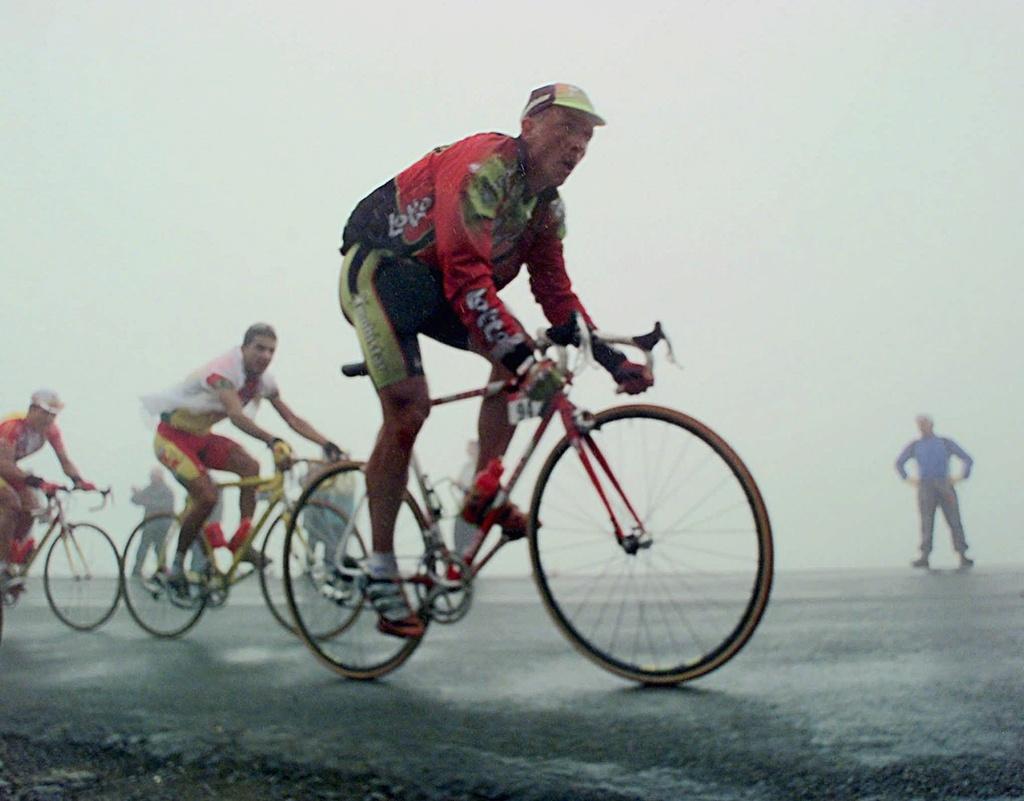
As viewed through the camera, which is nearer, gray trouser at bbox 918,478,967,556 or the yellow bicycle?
the yellow bicycle

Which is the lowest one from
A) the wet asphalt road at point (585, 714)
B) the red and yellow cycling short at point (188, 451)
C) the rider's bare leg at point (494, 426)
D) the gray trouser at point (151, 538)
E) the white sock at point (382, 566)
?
the wet asphalt road at point (585, 714)

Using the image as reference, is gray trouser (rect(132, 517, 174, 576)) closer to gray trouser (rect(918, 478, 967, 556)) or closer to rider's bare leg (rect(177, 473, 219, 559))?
rider's bare leg (rect(177, 473, 219, 559))

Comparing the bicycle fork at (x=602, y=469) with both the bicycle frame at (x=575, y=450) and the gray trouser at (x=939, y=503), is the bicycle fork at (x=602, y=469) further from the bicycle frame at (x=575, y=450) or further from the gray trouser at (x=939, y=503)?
the gray trouser at (x=939, y=503)

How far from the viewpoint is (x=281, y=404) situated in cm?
557

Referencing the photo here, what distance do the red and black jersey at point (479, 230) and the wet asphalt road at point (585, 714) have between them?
972 mm

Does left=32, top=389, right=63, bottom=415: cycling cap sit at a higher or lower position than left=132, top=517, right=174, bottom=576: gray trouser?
higher

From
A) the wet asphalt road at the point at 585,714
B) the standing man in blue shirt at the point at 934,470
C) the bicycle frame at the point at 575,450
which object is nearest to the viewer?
the wet asphalt road at the point at 585,714

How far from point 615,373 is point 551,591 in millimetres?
647

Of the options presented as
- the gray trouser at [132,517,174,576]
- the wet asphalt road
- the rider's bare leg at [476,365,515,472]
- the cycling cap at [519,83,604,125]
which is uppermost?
the cycling cap at [519,83,604,125]

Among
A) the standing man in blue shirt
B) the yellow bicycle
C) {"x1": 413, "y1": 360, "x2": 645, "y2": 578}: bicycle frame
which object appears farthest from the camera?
the standing man in blue shirt

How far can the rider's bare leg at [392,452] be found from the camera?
332 cm

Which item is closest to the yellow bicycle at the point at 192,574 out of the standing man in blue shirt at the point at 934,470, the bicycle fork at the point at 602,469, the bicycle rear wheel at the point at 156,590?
the bicycle rear wheel at the point at 156,590

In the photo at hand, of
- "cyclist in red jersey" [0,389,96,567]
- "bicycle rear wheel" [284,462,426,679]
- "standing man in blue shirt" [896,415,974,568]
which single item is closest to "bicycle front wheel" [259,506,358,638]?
"bicycle rear wheel" [284,462,426,679]

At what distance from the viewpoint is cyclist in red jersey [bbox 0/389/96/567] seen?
6.81 metres
